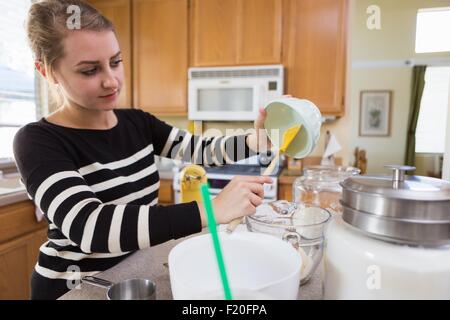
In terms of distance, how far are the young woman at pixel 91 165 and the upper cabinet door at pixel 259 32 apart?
1.63 meters

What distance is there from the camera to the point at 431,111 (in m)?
4.36

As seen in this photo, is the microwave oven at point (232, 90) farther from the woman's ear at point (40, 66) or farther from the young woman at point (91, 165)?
the woman's ear at point (40, 66)

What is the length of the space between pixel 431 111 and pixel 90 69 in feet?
15.9

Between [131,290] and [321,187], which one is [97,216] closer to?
[131,290]

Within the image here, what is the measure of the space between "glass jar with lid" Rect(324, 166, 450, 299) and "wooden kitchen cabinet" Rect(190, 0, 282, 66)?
2.16 m

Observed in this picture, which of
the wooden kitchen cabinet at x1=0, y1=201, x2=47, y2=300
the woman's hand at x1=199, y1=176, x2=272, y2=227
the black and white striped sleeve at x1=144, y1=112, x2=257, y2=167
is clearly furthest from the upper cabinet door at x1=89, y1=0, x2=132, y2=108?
the woman's hand at x1=199, y1=176, x2=272, y2=227

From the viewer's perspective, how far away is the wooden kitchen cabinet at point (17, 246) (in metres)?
1.59

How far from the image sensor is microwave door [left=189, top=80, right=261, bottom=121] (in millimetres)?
2424

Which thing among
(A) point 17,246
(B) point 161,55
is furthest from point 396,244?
(B) point 161,55

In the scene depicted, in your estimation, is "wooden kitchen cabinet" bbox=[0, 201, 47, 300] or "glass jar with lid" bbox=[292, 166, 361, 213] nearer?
"glass jar with lid" bbox=[292, 166, 361, 213]

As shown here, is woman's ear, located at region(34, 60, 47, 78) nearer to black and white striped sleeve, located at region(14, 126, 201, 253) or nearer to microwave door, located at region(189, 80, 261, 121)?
black and white striped sleeve, located at region(14, 126, 201, 253)

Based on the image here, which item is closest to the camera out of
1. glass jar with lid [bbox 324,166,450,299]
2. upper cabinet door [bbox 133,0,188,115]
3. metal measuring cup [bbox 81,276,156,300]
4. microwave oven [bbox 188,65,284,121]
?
glass jar with lid [bbox 324,166,450,299]

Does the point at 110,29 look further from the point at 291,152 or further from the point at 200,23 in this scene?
the point at 200,23
